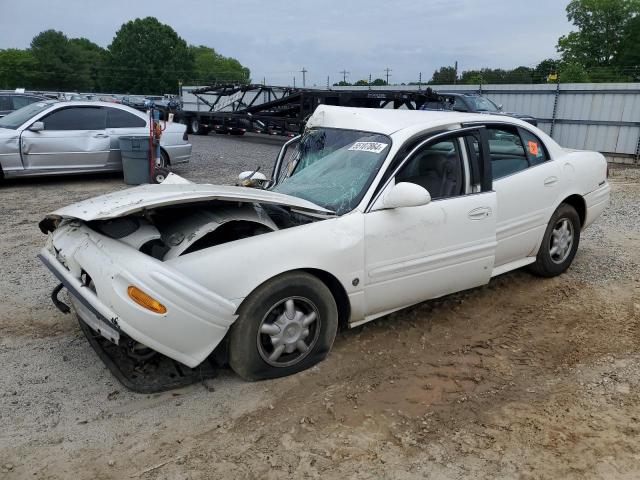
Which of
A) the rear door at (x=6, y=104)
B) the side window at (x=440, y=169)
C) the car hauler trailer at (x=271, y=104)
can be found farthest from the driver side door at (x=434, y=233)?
the rear door at (x=6, y=104)

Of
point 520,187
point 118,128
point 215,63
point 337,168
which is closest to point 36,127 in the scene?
point 118,128

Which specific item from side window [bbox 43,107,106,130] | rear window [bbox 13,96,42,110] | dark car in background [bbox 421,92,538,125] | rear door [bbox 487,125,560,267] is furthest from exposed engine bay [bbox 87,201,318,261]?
rear window [bbox 13,96,42,110]

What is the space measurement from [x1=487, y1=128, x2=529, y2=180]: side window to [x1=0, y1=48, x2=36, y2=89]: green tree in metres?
82.9

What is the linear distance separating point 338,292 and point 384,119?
148 centimetres

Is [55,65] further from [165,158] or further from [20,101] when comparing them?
[165,158]

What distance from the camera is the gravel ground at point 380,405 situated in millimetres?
2652

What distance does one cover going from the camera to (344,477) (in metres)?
2.55

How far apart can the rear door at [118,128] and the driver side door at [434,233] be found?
7968mm

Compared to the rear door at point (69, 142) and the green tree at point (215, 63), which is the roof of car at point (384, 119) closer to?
the rear door at point (69, 142)

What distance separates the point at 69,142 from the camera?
9930 mm

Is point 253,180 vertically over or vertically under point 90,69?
under

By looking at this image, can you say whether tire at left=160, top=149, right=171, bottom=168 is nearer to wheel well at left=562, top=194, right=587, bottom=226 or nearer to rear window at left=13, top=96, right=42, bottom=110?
rear window at left=13, top=96, right=42, bottom=110

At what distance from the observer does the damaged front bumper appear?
2.83 metres

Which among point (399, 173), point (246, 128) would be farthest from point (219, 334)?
point (246, 128)
